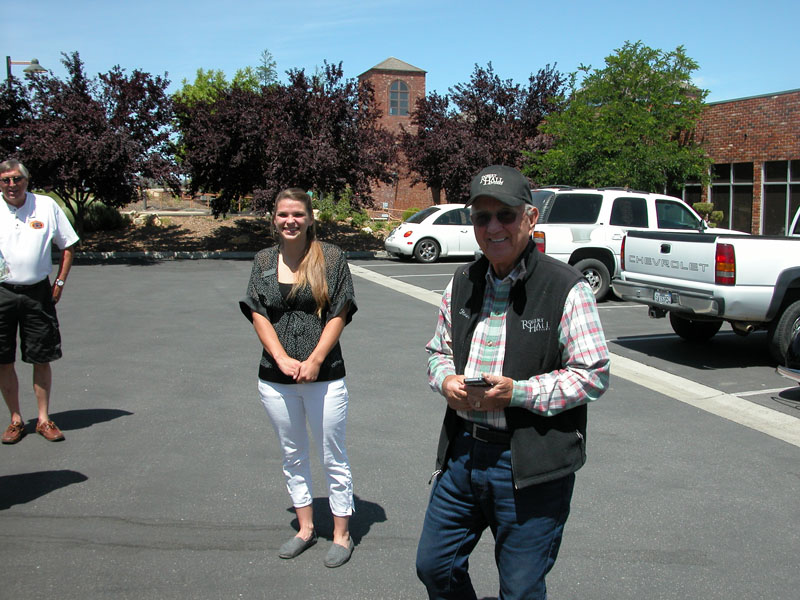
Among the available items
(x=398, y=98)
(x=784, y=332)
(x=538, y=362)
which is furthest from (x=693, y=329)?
(x=398, y=98)

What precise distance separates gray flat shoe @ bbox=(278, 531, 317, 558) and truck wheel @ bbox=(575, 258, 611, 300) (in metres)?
9.76

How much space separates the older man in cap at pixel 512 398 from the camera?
7.68ft

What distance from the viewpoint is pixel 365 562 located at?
12.1 feet

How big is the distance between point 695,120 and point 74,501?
69.2 ft

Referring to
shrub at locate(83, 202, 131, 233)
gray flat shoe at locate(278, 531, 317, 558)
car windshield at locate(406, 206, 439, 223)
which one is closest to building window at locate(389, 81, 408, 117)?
shrub at locate(83, 202, 131, 233)

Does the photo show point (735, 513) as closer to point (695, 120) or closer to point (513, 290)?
point (513, 290)

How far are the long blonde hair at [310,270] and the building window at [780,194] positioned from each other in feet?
62.4

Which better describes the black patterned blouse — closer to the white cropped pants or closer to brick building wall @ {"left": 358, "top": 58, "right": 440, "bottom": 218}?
the white cropped pants

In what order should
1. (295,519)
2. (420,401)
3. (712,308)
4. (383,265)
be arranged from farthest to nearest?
(383,265), (712,308), (420,401), (295,519)

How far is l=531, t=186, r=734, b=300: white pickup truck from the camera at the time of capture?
12.6m

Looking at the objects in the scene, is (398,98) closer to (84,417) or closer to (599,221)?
(599,221)

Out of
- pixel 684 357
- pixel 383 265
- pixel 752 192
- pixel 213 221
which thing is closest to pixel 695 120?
pixel 752 192

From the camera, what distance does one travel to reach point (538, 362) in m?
2.40

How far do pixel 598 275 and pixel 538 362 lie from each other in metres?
10.9
